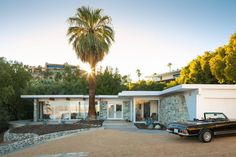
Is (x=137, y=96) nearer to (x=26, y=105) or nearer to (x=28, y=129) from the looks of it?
(x=28, y=129)

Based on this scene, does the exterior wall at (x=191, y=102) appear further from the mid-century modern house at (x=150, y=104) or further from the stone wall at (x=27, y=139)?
the stone wall at (x=27, y=139)

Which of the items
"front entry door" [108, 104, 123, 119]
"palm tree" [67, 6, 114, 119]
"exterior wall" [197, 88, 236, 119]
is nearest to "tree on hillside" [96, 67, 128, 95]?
"front entry door" [108, 104, 123, 119]

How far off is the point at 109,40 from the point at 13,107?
14318 mm

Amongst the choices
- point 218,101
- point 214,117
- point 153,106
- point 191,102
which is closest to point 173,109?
point 191,102

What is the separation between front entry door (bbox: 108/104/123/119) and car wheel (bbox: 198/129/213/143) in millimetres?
16906

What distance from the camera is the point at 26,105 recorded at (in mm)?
30156

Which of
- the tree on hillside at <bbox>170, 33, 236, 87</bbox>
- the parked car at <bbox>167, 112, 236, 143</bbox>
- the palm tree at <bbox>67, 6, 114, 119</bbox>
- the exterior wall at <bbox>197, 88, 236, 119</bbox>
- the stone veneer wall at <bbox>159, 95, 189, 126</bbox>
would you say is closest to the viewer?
the parked car at <bbox>167, 112, 236, 143</bbox>

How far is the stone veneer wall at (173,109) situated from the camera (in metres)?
17.0

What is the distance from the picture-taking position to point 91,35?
2262cm

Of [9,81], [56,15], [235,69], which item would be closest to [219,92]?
[235,69]

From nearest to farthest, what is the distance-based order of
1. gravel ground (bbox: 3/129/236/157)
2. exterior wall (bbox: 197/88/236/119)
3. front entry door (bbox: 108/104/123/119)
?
1. gravel ground (bbox: 3/129/236/157)
2. exterior wall (bbox: 197/88/236/119)
3. front entry door (bbox: 108/104/123/119)

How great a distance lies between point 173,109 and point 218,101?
4543mm

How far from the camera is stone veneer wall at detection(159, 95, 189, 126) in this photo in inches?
669

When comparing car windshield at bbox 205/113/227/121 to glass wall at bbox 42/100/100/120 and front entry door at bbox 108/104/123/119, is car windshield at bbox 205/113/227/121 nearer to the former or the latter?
front entry door at bbox 108/104/123/119
